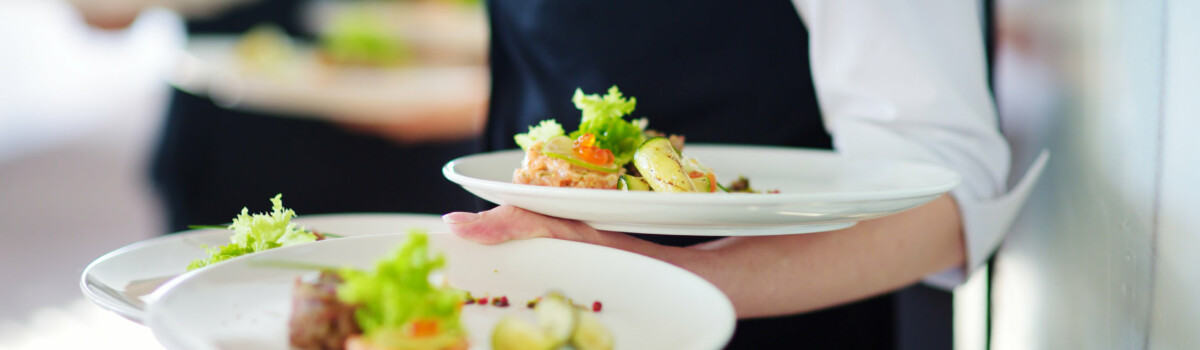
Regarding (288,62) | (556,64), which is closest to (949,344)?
(556,64)

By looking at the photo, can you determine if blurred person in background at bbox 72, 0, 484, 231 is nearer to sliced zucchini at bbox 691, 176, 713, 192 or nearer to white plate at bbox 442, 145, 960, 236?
sliced zucchini at bbox 691, 176, 713, 192

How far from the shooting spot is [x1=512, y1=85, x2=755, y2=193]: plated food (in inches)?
40.4

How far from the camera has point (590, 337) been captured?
591mm

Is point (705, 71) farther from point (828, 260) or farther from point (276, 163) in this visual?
point (276, 163)

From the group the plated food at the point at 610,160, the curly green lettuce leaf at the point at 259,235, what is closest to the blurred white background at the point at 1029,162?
the plated food at the point at 610,160

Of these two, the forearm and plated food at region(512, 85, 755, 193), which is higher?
plated food at region(512, 85, 755, 193)

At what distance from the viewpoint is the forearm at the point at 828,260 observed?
1176 mm

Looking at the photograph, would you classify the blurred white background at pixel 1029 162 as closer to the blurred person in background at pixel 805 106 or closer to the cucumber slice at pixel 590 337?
the blurred person in background at pixel 805 106

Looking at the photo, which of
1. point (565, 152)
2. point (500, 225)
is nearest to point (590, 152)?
point (565, 152)

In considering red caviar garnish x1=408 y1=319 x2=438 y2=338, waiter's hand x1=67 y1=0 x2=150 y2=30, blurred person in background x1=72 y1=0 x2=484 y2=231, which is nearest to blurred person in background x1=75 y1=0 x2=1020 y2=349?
red caviar garnish x1=408 y1=319 x2=438 y2=338

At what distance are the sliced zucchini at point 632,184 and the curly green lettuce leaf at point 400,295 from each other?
0.54 m

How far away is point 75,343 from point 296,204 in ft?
3.20

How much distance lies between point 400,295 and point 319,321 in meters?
0.10

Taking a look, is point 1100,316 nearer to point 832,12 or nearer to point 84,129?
point 832,12
